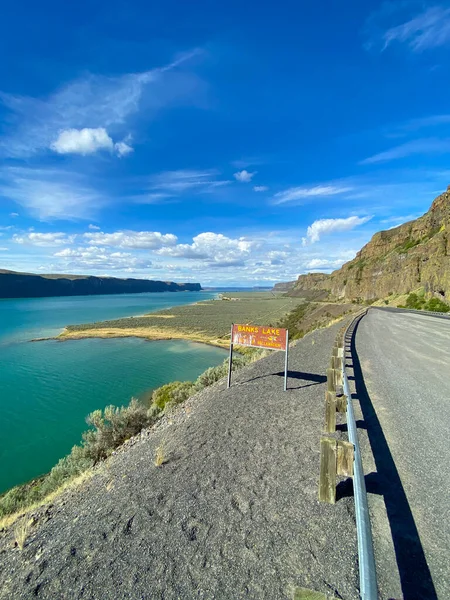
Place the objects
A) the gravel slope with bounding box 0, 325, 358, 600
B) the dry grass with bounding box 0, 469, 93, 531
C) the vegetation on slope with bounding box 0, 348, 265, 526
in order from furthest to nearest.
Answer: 1. the vegetation on slope with bounding box 0, 348, 265, 526
2. the dry grass with bounding box 0, 469, 93, 531
3. the gravel slope with bounding box 0, 325, 358, 600

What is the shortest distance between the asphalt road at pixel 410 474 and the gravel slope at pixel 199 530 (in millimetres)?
407

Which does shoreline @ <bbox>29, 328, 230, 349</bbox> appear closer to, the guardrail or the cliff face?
the cliff face

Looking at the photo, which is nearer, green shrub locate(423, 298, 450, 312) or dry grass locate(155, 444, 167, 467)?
dry grass locate(155, 444, 167, 467)

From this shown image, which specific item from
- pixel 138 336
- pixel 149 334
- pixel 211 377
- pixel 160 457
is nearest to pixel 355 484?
pixel 160 457

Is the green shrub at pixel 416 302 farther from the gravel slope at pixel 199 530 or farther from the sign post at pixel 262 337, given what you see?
the gravel slope at pixel 199 530

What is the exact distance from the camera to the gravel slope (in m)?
2.73

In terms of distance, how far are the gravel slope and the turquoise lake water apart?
9.28 metres

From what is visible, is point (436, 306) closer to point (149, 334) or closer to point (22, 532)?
point (149, 334)

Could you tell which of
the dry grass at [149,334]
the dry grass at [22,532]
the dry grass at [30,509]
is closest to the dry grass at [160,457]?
the dry grass at [30,509]

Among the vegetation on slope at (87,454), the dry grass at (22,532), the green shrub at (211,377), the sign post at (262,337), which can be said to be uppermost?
the sign post at (262,337)

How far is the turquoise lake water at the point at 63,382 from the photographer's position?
1285cm

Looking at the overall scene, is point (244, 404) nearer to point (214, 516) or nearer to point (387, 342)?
point (214, 516)

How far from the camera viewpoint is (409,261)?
57.7m

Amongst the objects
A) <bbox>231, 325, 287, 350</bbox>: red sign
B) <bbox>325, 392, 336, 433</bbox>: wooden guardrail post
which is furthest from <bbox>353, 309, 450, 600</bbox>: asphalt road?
<bbox>231, 325, 287, 350</bbox>: red sign
